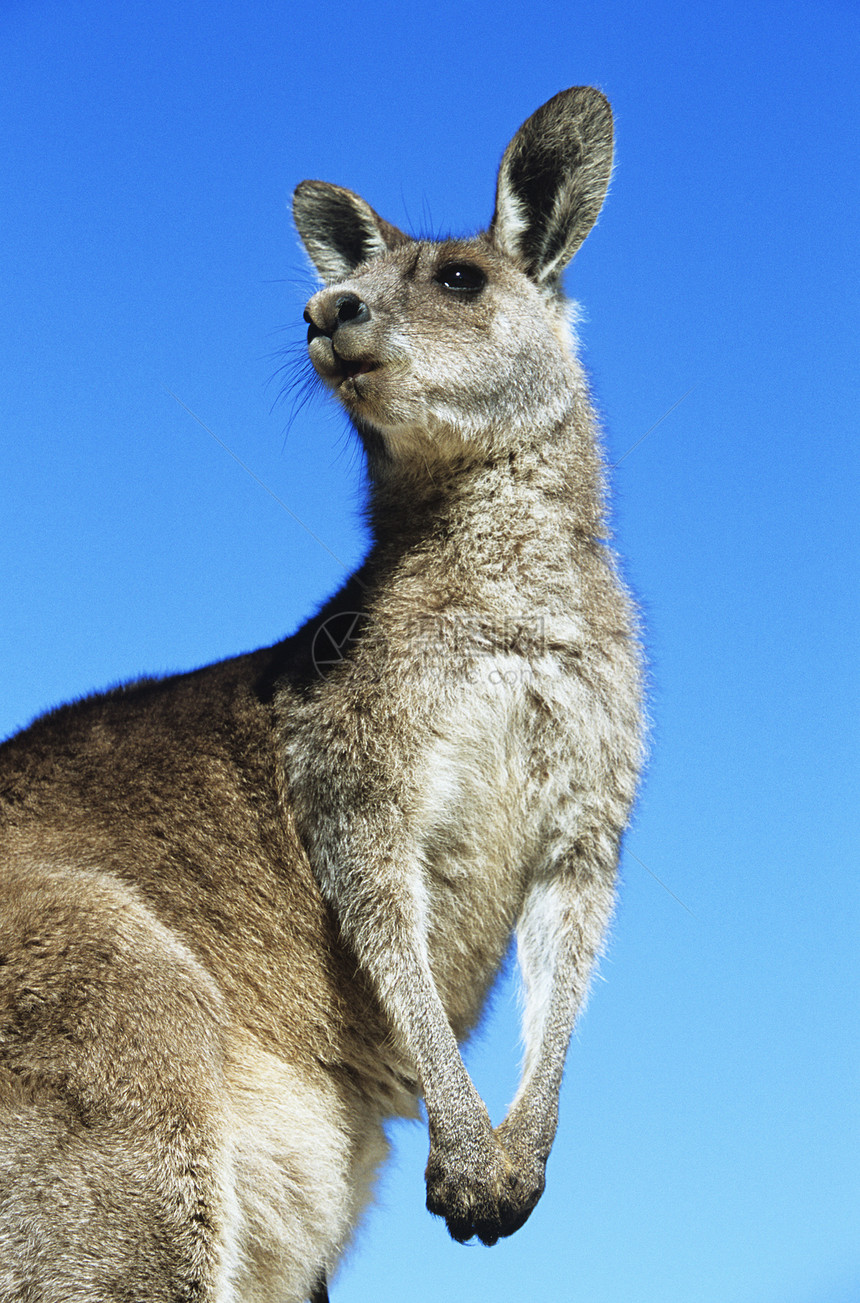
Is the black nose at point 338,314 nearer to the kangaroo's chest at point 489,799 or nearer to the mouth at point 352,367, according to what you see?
the mouth at point 352,367

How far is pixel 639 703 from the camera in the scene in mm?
5828

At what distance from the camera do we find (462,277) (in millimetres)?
6121

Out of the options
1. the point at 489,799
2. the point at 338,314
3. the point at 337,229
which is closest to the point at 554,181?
the point at 337,229

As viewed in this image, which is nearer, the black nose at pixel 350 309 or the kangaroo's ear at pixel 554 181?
the black nose at pixel 350 309

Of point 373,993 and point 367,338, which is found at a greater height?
point 367,338

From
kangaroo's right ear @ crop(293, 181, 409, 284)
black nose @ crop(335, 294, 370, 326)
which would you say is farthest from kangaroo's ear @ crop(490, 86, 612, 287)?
black nose @ crop(335, 294, 370, 326)

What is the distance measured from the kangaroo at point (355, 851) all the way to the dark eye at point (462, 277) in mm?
15

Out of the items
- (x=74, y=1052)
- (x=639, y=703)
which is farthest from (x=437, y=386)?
(x=74, y=1052)

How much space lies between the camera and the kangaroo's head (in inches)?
224

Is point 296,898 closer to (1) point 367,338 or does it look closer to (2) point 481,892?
(2) point 481,892

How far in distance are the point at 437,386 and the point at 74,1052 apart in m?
3.16

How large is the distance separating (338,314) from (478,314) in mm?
709

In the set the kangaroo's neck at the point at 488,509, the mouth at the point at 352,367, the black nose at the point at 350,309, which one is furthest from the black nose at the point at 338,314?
the kangaroo's neck at the point at 488,509

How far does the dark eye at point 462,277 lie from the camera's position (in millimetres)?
6094
